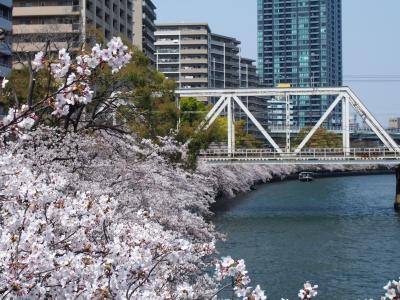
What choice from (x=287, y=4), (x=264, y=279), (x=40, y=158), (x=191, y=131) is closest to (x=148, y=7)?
(x=191, y=131)

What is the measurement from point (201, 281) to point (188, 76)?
80940 mm

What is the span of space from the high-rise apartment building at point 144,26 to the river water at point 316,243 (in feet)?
78.9

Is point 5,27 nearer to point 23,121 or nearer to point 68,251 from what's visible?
point 23,121

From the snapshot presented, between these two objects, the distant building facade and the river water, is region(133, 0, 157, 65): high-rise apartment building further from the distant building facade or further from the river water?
the distant building facade

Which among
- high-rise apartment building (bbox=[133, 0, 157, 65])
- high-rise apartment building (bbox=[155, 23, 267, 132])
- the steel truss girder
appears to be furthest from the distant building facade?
the steel truss girder

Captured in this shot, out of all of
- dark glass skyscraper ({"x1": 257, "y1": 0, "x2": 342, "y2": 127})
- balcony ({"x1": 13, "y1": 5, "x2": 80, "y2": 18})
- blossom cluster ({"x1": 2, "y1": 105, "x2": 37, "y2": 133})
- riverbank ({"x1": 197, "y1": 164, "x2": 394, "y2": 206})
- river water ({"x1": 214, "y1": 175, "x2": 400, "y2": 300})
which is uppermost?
dark glass skyscraper ({"x1": 257, "y1": 0, "x2": 342, "y2": 127})

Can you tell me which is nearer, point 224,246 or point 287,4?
point 224,246

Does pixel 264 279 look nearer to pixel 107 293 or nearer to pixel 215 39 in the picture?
pixel 107 293

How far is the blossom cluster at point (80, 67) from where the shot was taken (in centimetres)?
466

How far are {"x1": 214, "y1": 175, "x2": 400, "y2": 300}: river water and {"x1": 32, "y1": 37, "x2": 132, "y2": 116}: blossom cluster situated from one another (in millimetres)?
12207

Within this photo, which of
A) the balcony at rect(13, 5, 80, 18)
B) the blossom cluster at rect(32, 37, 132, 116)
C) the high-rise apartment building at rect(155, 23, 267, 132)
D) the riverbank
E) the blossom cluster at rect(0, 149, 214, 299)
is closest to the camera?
the blossom cluster at rect(0, 149, 214, 299)

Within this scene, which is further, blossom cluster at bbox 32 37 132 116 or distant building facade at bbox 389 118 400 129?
distant building facade at bbox 389 118 400 129

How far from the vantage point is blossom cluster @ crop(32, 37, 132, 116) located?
15.3 feet

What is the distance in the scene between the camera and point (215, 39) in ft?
328
